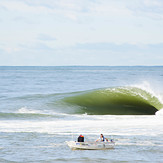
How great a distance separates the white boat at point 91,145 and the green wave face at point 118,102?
48.1 ft

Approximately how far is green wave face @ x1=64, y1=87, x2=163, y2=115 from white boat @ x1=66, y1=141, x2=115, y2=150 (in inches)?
577

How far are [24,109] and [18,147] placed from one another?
15.3 m

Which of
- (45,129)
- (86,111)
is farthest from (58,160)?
(86,111)

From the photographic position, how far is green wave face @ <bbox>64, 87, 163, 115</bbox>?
1315 inches

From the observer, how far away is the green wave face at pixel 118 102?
3341 cm

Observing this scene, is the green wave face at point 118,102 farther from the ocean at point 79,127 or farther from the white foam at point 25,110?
the white foam at point 25,110

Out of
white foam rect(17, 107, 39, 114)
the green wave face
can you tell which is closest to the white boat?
white foam rect(17, 107, 39, 114)

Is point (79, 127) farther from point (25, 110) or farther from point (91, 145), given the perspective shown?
point (25, 110)

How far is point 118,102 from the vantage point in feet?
123

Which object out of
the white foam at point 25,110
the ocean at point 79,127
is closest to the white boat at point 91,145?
the ocean at point 79,127

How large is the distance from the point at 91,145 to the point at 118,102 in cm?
2067

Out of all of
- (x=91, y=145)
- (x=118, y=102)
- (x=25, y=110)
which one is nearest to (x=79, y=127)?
(x=91, y=145)

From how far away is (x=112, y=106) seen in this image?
36.0 metres

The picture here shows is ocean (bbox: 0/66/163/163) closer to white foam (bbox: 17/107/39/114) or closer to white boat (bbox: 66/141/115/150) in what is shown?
white foam (bbox: 17/107/39/114)
